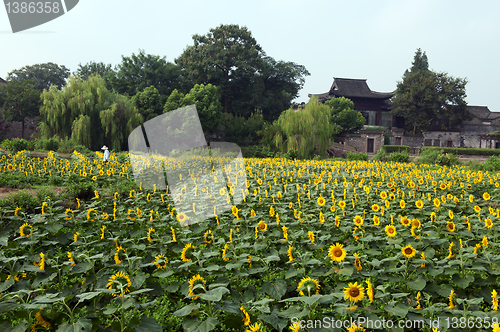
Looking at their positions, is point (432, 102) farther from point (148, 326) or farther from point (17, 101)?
point (17, 101)

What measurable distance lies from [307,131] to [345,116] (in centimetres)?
1241

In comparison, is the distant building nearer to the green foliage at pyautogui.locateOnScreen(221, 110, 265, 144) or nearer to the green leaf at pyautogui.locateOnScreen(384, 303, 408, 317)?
the green foliage at pyautogui.locateOnScreen(221, 110, 265, 144)

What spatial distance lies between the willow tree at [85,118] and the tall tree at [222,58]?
31.5 ft

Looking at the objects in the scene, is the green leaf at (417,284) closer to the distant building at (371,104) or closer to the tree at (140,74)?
the tree at (140,74)

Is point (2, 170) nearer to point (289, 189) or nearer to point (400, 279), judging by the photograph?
point (289, 189)

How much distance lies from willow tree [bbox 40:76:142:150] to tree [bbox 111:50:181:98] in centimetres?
765

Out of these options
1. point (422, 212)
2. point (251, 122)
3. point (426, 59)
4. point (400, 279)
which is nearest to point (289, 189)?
point (422, 212)

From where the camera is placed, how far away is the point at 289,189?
15.5 feet

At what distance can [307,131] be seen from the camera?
43.3 feet

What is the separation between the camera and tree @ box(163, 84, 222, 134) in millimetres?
17922
